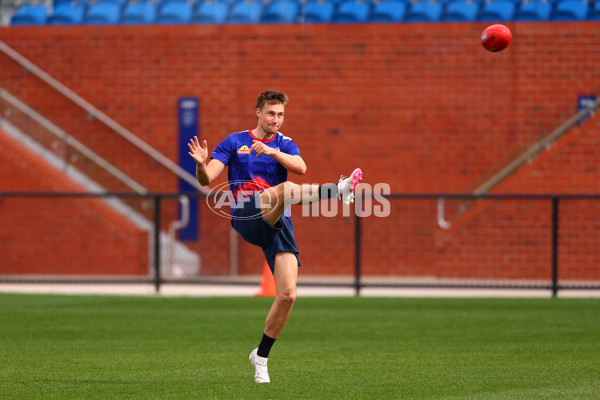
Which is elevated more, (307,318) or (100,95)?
(100,95)

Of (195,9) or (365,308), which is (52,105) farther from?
(365,308)

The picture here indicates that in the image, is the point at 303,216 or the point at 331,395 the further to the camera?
the point at 303,216

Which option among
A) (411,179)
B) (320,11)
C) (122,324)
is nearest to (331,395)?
(122,324)

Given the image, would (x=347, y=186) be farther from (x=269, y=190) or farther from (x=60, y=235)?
(x=60, y=235)

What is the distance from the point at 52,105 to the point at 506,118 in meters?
8.80

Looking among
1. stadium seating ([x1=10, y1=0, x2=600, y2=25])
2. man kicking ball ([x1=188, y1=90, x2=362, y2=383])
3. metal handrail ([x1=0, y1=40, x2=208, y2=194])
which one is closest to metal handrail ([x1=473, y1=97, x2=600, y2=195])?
stadium seating ([x1=10, y1=0, x2=600, y2=25])

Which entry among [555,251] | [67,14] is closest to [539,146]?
[555,251]

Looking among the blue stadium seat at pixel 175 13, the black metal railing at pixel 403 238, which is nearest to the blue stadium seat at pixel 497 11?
the black metal railing at pixel 403 238

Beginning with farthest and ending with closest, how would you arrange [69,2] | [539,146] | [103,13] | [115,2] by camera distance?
1. [69,2]
2. [115,2]
3. [103,13]
4. [539,146]

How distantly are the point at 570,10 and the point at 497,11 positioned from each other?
4.54 ft

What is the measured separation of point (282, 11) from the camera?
19.2 metres

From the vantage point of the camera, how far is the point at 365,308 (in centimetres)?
1301

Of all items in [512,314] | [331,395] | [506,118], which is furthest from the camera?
[506,118]

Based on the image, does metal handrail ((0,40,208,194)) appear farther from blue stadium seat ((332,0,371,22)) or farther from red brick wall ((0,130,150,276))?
blue stadium seat ((332,0,371,22))
